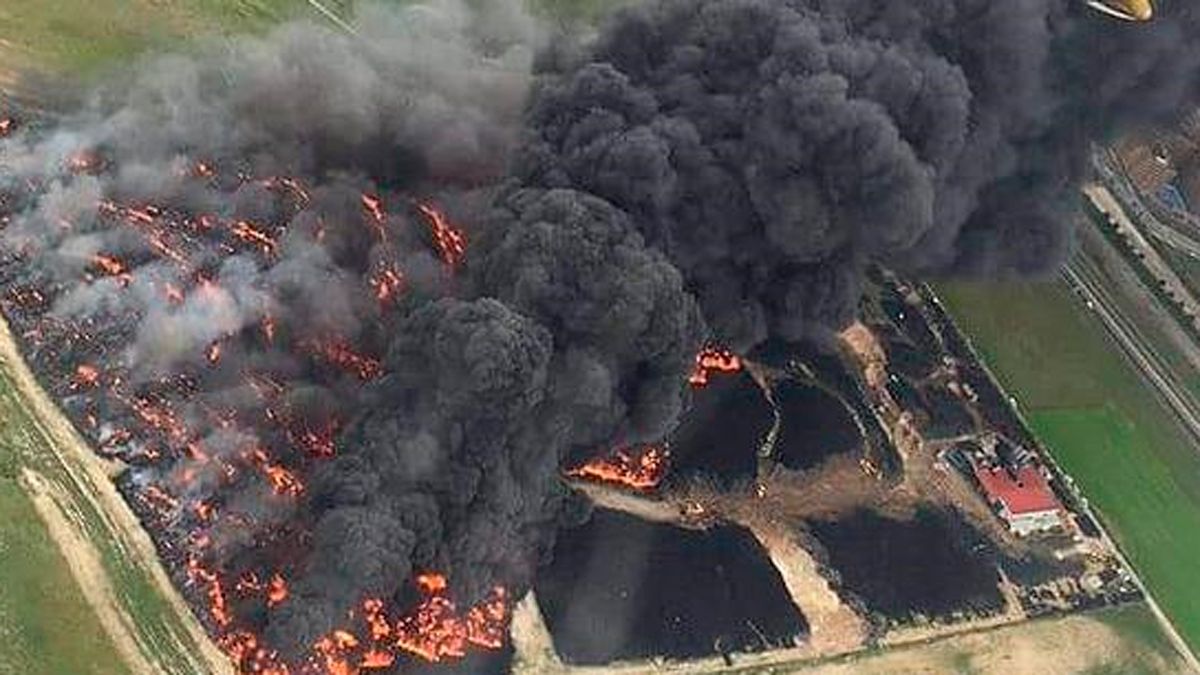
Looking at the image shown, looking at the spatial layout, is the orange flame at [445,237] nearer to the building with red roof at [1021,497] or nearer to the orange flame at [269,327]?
the orange flame at [269,327]

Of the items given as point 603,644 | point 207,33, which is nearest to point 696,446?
point 603,644

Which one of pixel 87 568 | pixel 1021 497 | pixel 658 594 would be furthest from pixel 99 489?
pixel 1021 497

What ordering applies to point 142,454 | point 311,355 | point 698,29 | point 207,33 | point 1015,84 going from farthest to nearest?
1. point 207,33
2. point 1015,84
3. point 698,29
4. point 311,355
5. point 142,454

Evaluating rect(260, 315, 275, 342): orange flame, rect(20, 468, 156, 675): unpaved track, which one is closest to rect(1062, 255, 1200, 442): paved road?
rect(260, 315, 275, 342): orange flame

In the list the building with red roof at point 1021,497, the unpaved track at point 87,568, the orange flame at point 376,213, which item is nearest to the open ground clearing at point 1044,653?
the building with red roof at point 1021,497

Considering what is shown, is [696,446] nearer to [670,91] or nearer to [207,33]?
[670,91]

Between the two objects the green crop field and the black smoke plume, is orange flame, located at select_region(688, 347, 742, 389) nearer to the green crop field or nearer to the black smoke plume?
the black smoke plume
